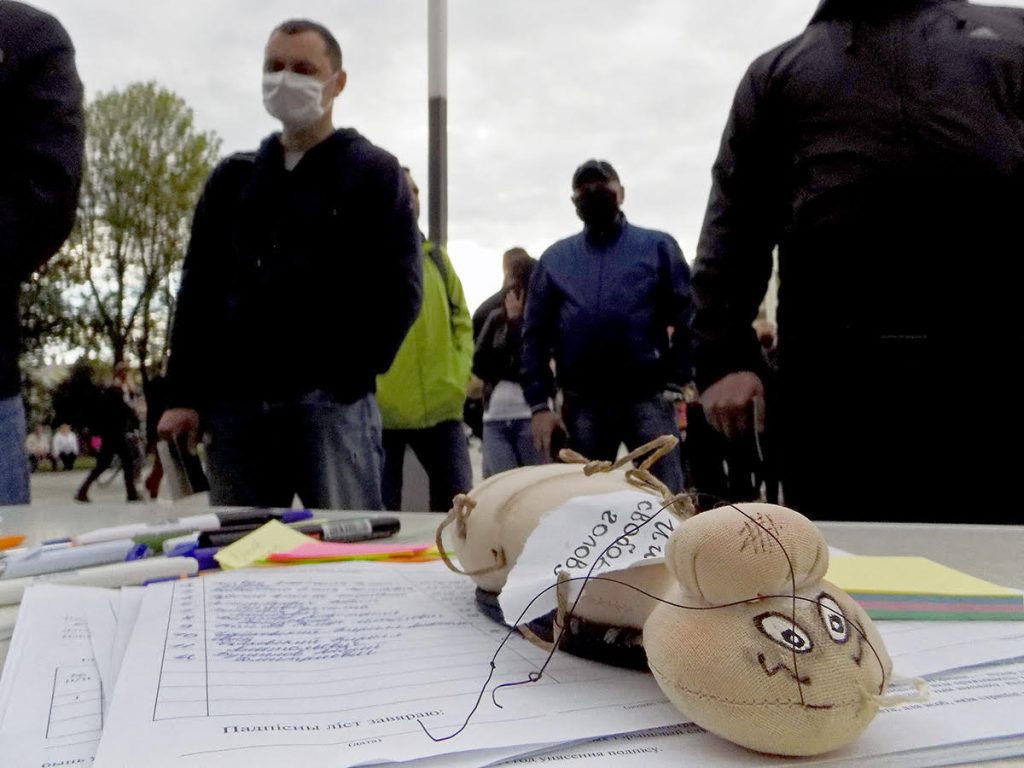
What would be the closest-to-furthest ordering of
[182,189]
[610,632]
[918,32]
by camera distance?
[610,632] → [918,32] → [182,189]

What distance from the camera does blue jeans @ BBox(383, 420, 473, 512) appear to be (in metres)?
2.25

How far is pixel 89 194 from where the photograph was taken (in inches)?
436

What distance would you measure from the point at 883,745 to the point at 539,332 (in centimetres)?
199

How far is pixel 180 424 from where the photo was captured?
1473 millimetres

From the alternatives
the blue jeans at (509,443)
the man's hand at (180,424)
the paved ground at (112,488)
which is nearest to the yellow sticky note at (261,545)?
the paved ground at (112,488)

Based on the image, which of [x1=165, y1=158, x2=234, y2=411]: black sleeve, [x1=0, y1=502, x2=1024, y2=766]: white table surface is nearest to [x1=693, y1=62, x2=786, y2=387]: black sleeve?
[x1=0, y1=502, x2=1024, y2=766]: white table surface

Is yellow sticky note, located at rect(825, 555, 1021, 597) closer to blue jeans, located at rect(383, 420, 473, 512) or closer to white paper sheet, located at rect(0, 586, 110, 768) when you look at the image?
white paper sheet, located at rect(0, 586, 110, 768)

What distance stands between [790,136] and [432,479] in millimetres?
1368

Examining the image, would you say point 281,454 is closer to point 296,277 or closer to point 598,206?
point 296,277

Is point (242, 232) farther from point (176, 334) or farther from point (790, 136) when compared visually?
point (790, 136)

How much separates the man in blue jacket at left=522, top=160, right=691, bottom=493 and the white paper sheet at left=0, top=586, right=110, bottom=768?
1551mm

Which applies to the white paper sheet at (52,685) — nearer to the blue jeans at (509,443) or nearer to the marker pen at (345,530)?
the marker pen at (345,530)

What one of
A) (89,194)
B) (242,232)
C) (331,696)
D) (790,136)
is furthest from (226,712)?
(89,194)

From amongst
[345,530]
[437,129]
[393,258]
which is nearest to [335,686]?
[345,530]
